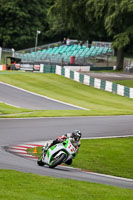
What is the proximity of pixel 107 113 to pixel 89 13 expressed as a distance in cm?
3016

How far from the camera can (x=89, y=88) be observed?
4478cm

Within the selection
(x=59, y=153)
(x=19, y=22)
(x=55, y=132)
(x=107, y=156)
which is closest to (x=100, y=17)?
(x=19, y=22)

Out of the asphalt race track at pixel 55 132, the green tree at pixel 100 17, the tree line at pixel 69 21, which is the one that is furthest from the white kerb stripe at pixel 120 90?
the asphalt race track at pixel 55 132

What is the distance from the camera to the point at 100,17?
56219 millimetres

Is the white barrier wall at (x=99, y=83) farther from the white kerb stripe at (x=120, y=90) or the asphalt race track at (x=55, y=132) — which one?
the asphalt race track at (x=55, y=132)

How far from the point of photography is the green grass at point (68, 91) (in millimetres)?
36875

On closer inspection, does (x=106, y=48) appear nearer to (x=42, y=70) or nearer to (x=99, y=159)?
(x=42, y=70)

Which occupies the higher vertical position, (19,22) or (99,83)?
(19,22)

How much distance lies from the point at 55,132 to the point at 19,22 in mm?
63460

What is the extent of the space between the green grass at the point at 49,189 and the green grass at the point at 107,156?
344 cm

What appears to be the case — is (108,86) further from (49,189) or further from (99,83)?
(49,189)

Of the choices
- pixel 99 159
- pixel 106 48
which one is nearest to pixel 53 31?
pixel 106 48

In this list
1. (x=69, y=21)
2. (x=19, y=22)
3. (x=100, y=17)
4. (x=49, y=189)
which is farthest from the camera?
(x=19, y=22)

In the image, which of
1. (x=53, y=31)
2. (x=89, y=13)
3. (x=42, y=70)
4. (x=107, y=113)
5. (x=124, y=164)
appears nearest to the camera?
(x=124, y=164)
